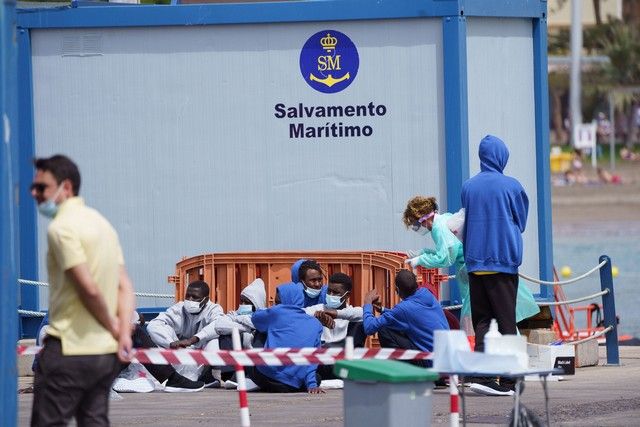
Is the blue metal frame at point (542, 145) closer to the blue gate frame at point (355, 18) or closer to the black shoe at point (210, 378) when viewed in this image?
the blue gate frame at point (355, 18)

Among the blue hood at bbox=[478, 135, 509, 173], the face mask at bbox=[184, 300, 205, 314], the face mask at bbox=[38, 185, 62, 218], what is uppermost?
the blue hood at bbox=[478, 135, 509, 173]

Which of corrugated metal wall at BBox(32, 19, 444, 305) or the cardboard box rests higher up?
corrugated metal wall at BBox(32, 19, 444, 305)

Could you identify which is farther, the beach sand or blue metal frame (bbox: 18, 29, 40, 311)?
the beach sand

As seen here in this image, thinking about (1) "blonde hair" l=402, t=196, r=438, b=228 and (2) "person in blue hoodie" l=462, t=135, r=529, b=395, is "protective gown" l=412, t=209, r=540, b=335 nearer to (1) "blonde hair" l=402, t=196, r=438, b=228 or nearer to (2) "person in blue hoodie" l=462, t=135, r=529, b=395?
(1) "blonde hair" l=402, t=196, r=438, b=228

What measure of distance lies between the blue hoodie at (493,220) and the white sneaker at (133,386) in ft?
9.29

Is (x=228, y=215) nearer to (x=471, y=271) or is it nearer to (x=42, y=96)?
(x=42, y=96)

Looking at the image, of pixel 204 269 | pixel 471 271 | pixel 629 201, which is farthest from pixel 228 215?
pixel 629 201

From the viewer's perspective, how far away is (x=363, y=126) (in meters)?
14.4

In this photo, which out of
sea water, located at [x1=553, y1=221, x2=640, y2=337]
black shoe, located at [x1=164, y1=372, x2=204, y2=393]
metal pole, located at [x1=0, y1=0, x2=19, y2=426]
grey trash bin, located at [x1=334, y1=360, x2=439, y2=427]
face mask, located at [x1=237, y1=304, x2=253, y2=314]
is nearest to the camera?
grey trash bin, located at [x1=334, y1=360, x2=439, y2=427]

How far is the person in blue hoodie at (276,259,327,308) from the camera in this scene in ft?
42.4

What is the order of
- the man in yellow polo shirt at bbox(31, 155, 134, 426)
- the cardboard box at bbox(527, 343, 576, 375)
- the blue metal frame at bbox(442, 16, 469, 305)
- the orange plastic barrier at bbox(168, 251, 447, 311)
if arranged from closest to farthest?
the man in yellow polo shirt at bbox(31, 155, 134, 426)
the cardboard box at bbox(527, 343, 576, 375)
the orange plastic barrier at bbox(168, 251, 447, 311)
the blue metal frame at bbox(442, 16, 469, 305)

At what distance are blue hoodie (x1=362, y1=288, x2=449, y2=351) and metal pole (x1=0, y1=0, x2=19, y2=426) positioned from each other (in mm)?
4541

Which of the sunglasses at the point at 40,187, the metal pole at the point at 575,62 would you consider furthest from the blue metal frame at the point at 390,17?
the metal pole at the point at 575,62

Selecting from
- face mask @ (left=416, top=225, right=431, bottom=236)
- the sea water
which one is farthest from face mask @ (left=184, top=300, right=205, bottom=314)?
the sea water
